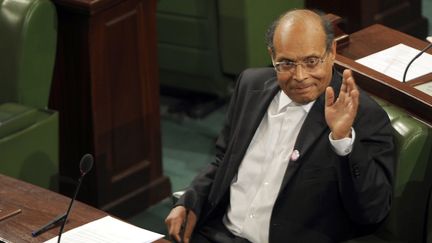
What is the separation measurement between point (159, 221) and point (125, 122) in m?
0.43

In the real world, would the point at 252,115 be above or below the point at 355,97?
below

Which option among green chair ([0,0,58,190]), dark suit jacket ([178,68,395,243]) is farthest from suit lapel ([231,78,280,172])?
green chair ([0,0,58,190])

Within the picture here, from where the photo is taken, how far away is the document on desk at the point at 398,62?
328 cm

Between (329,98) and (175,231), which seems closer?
(329,98)

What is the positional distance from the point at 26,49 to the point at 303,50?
4.52 feet

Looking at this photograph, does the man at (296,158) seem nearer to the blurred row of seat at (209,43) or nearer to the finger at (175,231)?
the finger at (175,231)

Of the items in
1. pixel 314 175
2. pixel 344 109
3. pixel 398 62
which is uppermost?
pixel 344 109

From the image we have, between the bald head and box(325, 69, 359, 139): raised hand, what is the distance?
18cm

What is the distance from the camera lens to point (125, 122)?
4.46m

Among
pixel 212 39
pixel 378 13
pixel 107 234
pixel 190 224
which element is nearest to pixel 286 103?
pixel 190 224

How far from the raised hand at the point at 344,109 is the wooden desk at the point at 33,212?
545 millimetres

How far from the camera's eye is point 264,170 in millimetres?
3096

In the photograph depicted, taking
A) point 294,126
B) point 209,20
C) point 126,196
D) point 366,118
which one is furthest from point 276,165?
point 209,20

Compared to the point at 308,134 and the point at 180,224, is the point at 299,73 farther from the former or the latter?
the point at 180,224
